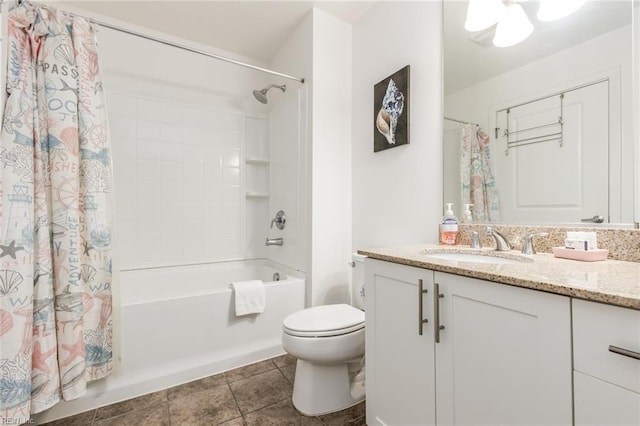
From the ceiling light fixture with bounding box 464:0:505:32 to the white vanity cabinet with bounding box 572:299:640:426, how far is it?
1.37 meters

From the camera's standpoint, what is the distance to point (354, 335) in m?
1.36

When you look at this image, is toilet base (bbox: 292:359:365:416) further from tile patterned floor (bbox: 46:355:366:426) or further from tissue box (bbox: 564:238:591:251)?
tissue box (bbox: 564:238:591:251)

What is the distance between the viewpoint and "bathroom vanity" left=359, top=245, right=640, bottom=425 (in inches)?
23.5

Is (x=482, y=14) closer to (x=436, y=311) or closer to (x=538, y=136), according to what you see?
(x=538, y=136)

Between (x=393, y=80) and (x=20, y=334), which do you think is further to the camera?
(x=393, y=80)

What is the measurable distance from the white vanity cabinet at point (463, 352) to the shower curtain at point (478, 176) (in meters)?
0.64

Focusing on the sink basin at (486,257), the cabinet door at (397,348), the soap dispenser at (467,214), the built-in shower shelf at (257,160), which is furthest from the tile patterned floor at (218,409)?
the built-in shower shelf at (257,160)

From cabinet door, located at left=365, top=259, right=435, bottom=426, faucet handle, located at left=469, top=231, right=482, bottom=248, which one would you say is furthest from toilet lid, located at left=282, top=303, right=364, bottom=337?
faucet handle, located at left=469, top=231, right=482, bottom=248

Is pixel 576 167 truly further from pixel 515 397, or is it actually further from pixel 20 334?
pixel 20 334

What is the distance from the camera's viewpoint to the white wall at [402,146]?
1.58 meters

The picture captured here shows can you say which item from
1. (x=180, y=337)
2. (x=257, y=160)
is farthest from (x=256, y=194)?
(x=180, y=337)

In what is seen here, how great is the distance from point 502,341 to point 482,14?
1.49 metres


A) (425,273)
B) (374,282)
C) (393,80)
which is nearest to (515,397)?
(425,273)

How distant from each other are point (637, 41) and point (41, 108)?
7.71ft
